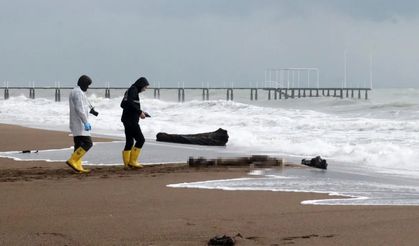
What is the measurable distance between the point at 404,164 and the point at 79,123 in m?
5.02

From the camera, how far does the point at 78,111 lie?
8.16m

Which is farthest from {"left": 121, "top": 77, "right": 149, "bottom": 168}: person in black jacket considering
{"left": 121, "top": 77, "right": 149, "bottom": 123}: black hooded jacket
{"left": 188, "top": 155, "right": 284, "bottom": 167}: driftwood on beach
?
{"left": 188, "top": 155, "right": 284, "bottom": 167}: driftwood on beach

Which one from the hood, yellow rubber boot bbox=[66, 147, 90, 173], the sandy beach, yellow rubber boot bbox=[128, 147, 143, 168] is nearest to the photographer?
the sandy beach

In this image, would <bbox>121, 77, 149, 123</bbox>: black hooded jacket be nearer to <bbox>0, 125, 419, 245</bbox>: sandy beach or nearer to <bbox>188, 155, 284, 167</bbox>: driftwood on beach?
<bbox>188, 155, 284, 167</bbox>: driftwood on beach

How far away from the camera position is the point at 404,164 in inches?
388

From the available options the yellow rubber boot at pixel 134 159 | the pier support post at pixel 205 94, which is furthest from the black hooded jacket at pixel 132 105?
the pier support post at pixel 205 94

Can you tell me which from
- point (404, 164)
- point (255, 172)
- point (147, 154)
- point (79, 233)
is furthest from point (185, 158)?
point (79, 233)

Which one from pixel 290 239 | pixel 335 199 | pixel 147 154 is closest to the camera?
pixel 290 239

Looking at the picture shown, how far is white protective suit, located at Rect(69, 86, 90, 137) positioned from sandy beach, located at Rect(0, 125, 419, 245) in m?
1.22

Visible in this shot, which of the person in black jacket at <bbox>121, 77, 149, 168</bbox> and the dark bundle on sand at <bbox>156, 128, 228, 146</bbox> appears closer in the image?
the person in black jacket at <bbox>121, 77, 149, 168</bbox>

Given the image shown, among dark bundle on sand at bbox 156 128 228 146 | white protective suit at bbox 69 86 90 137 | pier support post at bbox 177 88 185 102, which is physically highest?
pier support post at bbox 177 88 185 102

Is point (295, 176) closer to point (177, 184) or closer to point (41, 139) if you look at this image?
point (177, 184)

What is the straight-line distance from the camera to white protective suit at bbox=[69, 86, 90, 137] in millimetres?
8156

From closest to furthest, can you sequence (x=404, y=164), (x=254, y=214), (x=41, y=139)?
(x=254, y=214) → (x=404, y=164) → (x=41, y=139)
